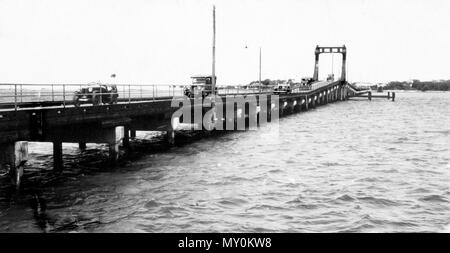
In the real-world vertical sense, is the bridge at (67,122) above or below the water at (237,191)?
above

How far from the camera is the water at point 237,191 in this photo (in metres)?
13.5

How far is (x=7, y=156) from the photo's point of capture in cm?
1589

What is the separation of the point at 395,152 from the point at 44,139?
821 inches

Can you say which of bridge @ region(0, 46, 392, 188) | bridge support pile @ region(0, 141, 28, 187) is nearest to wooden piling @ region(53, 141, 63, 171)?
bridge @ region(0, 46, 392, 188)

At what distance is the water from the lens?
13531 mm

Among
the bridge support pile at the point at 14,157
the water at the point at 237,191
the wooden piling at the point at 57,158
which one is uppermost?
the bridge support pile at the point at 14,157

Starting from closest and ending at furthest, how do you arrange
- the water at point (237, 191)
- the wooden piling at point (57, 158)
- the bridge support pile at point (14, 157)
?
the water at point (237, 191), the bridge support pile at point (14, 157), the wooden piling at point (57, 158)

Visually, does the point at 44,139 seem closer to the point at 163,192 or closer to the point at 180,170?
the point at 163,192

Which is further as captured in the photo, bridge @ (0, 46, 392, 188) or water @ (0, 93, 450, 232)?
bridge @ (0, 46, 392, 188)

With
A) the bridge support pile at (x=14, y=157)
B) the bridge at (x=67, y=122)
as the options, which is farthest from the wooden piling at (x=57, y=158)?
the bridge support pile at (x=14, y=157)

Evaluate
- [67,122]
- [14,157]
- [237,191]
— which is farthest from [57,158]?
[237,191]

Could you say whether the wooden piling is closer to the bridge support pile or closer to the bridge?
the bridge

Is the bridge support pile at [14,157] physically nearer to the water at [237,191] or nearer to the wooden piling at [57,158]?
the water at [237,191]
